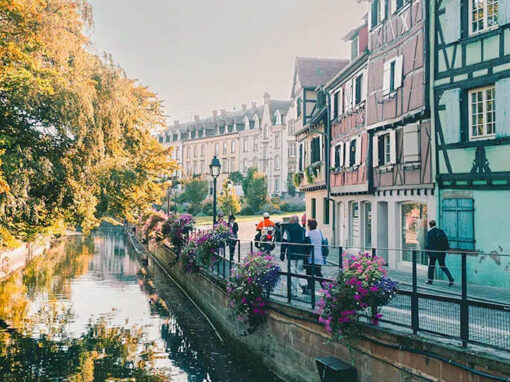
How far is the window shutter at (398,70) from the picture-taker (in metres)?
19.5

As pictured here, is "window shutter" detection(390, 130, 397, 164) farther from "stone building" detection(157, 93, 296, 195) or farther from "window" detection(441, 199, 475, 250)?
"stone building" detection(157, 93, 296, 195)

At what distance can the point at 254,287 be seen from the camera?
12344 mm

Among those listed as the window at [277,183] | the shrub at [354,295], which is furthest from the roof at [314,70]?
the window at [277,183]

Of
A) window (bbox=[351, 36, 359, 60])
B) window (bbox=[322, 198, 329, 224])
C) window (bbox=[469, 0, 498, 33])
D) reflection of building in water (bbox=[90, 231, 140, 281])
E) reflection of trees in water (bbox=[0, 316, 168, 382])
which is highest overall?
window (bbox=[351, 36, 359, 60])

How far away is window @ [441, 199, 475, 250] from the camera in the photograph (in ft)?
53.7

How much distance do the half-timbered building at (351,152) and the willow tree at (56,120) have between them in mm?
9815

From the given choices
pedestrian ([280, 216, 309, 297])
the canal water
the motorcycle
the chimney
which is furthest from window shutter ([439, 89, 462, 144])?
the chimney

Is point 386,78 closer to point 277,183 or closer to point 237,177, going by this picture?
point 277,183

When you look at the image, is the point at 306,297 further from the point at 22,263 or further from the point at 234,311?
the point at 22,263

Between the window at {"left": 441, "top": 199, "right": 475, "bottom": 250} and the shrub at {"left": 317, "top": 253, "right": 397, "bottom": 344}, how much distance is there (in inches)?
334

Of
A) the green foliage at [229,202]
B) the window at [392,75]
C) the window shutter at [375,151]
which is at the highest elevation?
the window at [392,75]

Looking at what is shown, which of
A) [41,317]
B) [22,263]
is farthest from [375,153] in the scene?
[22,263]

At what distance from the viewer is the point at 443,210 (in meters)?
17.3

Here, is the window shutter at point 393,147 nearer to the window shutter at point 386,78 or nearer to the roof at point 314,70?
the window shutter at point 386,78
